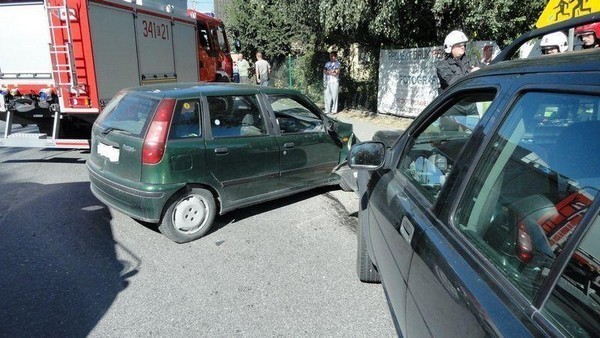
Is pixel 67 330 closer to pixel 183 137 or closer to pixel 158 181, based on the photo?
pixel 158 181

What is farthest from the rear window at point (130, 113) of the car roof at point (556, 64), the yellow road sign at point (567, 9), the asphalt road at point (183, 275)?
the yellow road sign at point (567, 9)

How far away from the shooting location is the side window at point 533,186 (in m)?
1.27

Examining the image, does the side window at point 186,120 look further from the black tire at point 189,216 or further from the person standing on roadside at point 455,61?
the person standing on roadside at point 455,61

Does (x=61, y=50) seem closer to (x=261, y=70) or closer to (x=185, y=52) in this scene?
(x=185, y=52)

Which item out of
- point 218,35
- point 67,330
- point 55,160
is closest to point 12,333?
point 67,330

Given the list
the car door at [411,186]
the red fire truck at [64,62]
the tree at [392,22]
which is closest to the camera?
the car door at [411,186]

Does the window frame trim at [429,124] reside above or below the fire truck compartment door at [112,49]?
below

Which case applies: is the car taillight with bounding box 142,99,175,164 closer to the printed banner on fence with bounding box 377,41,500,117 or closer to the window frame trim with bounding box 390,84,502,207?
the window frame trim with bounding box 390,84,502,207

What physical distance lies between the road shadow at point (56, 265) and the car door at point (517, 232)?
246 cm

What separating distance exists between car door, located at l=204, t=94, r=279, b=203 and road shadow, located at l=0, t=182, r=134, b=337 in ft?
4.08

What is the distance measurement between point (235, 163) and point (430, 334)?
10.9 feet

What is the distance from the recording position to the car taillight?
163 inches

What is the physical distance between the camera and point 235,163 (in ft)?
15.3

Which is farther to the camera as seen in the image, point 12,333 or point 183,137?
point 183,137
